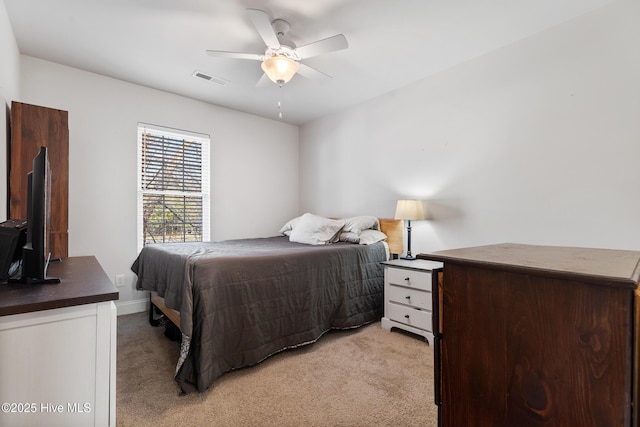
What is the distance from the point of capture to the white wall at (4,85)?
75.2 inches

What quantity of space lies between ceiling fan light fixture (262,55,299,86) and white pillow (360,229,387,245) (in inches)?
65.7

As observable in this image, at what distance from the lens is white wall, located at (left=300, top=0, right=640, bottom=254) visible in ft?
6.47

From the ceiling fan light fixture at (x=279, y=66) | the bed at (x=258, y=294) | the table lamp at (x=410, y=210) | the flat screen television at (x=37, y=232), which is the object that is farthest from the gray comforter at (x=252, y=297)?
the ceiling fan light fixture at (x=279, y=66)

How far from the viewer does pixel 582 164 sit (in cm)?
212

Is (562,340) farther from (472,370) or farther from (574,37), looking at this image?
(574,37)

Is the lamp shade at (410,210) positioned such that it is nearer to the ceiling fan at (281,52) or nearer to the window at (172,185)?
the ceiling fan at (281,52)

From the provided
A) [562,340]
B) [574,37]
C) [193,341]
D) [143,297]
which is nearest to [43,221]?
[193,341]

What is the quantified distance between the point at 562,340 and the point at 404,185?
8.81 feet

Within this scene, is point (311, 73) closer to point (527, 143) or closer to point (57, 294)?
point (527, 143)

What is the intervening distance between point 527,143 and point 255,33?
233cm

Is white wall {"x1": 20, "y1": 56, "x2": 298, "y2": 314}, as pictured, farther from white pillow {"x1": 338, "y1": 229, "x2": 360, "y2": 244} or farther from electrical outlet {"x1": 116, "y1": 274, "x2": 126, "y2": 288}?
white pillow {"x1": 338, "y1": 229, "x2": 360, "y2": 244}

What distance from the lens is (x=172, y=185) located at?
3492mm

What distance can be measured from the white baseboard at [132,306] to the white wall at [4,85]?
4.68ft

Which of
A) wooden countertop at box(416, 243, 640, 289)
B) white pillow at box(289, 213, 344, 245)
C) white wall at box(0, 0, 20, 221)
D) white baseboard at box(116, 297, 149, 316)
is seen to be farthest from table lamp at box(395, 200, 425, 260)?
white wall at box(0, 0, 20, 221)
